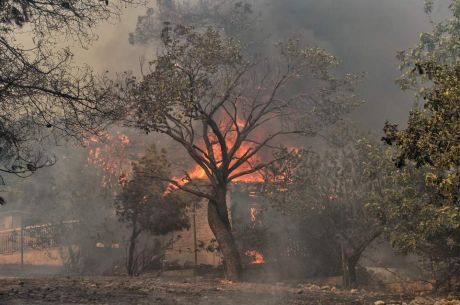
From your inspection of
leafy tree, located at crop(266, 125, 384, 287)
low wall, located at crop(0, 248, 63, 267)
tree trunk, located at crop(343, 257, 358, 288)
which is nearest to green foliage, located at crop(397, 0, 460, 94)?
leafy tree, located at crop(266, 125, 384, 287)

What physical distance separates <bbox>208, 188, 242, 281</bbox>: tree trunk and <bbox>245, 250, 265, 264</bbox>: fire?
17.1 ft

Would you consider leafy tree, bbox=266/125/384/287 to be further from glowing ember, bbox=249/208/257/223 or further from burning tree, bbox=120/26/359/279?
glowing ember, bbox=249/208/257/223

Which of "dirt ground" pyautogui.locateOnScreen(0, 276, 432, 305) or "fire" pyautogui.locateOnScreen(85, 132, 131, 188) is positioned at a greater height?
"fire" pyautogui.locateOnScreen(85, 132, 131, 188)

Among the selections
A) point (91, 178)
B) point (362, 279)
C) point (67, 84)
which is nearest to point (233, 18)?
point (91, 178)

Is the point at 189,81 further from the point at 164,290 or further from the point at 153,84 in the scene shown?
the point at 164,290

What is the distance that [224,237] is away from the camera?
17.2 m

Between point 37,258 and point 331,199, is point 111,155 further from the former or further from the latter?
point 331,199

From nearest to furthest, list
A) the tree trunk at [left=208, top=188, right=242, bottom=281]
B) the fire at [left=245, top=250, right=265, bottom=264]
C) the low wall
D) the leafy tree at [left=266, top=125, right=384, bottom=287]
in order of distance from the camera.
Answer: the tree trunk at [left=208, top=188, right=242, bottom=281], the leafy tree at [left=266, top=125, right=384, bottom=287], the fire at [left=245, top=250, right=265, bottom=264], the low wall

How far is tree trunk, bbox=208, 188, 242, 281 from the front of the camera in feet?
55.4

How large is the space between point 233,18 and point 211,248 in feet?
73.9

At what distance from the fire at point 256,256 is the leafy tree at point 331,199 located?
2565 millimetres

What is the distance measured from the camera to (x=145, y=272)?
2202 centimetres

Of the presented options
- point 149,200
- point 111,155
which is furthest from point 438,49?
point 111,155

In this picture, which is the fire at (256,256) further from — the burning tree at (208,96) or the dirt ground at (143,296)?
the dirt ground at (143,296)
